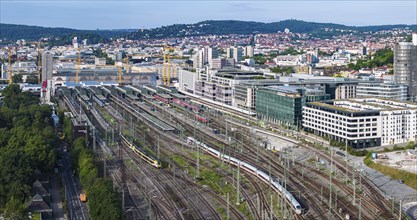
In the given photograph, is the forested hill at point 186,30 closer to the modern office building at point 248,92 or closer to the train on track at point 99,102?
the train on track at point 99,102

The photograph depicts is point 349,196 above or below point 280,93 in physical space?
below

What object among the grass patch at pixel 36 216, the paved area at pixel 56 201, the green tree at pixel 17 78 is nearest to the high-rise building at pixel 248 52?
the green tree at pixel 17 78

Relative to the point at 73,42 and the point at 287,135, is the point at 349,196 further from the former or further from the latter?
the point at 73,42

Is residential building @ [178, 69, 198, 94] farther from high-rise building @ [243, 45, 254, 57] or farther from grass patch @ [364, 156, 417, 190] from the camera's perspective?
high-rise building @ [243, 45, 254, 57]

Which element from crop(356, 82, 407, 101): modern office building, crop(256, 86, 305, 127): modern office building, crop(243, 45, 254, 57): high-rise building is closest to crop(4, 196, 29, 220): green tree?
crop(256, 86, 305, 127): modern office building

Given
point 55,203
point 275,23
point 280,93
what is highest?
point 275,23

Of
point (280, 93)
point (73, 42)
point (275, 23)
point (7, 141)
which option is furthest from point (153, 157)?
point (275, 23)
